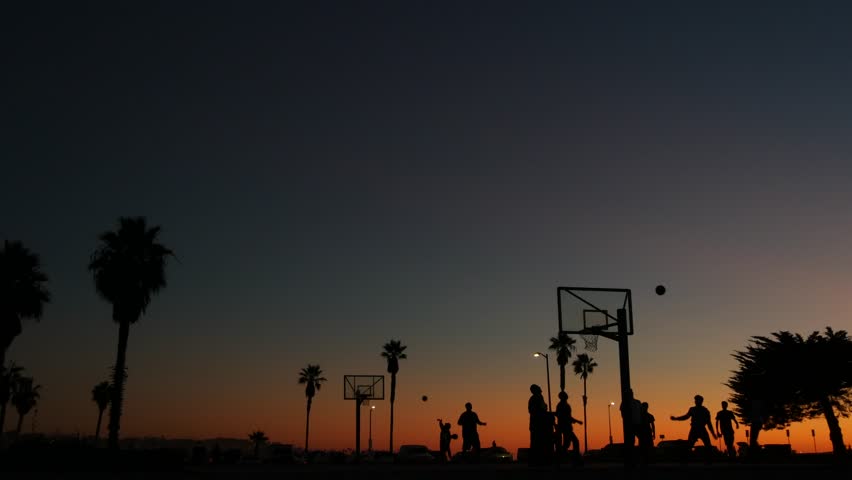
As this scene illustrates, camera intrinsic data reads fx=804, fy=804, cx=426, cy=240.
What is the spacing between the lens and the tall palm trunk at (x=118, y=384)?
40.3 m

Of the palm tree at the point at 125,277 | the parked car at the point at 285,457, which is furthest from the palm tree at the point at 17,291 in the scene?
the parked car at the point at 285,457

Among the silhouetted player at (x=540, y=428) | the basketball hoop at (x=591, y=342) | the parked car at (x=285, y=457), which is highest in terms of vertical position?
the basketball hoop at (x=591, y=342)

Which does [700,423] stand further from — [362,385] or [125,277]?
[362,385]

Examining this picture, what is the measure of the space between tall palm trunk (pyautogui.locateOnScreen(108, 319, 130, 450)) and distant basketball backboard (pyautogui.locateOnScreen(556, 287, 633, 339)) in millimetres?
23934

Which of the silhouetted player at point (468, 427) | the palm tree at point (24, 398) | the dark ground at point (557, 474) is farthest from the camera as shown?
the palm tree at point (24, 398)

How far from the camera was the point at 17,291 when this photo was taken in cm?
4366

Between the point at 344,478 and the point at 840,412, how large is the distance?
158 feet

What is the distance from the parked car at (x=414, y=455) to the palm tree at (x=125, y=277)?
15.7 m

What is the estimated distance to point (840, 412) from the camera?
174ft

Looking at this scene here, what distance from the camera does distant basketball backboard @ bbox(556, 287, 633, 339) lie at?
2645cm

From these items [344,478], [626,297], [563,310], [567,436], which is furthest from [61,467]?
[626,297]

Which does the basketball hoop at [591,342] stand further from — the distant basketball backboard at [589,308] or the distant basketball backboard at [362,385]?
the distant basketball backboard at [362,385]

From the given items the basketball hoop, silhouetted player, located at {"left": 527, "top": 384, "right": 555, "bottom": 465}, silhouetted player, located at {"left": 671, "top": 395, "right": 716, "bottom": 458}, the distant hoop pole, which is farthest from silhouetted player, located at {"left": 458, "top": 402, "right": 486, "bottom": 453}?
the basketball hoop

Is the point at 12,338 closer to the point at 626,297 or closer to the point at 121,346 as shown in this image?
the point at 121,346
